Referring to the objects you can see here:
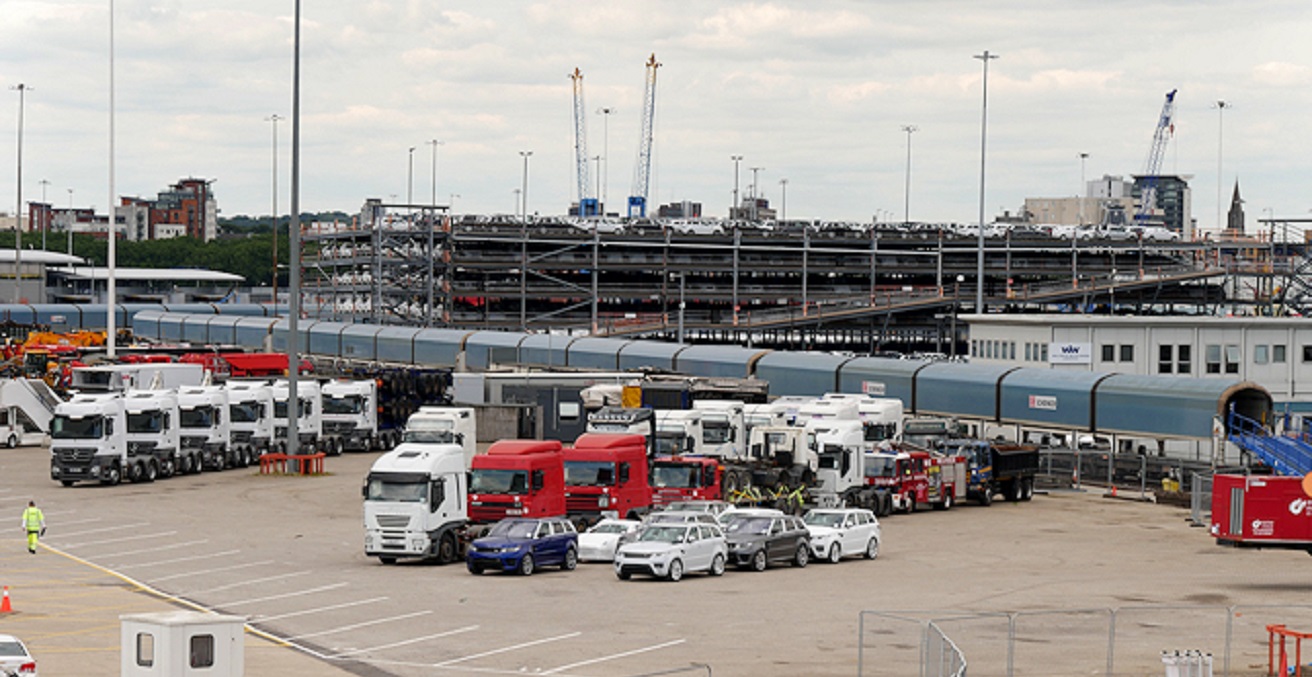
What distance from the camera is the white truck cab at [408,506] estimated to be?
139 feet

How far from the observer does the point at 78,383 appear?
250 feet

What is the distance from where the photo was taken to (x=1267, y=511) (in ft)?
132

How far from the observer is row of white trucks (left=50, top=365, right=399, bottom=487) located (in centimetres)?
6134

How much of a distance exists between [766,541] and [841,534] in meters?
2.93

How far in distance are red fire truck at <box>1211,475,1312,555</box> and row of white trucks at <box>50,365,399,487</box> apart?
129 feet

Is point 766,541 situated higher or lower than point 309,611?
higher

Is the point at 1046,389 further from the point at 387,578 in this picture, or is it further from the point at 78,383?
the point at 78,383

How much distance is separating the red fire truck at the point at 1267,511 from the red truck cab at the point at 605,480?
640 inches

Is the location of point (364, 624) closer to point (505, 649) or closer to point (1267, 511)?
point (505, 649)

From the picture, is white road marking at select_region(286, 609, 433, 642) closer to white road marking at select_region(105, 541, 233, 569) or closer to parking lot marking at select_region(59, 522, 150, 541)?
white road marking at select_region(105, 541, 233, 569)

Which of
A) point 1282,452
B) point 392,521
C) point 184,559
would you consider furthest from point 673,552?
point 1282,452

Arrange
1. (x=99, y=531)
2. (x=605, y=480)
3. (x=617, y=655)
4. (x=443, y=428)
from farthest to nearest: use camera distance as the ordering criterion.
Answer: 1. (x=443, y=428)
2. (x=99, y=531)
3. (x=605, y=480)
4. (x=617, y=655)

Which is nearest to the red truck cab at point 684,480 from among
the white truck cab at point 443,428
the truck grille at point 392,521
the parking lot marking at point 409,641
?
the truck grille at point 392,521

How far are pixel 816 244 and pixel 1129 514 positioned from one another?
10115cm
